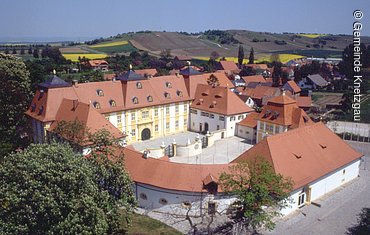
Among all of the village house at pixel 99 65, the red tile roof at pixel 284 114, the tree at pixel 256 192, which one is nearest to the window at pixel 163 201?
the tree at pixel 256 192

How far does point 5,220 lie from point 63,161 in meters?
4.22

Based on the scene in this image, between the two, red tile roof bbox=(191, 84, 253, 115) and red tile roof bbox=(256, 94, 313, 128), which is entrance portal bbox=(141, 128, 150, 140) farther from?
red tile roof bbox=(256, 94, 313, 128)

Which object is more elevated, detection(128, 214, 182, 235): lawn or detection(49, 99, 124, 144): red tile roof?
detection(49, 99, 124, 144): red tile roof

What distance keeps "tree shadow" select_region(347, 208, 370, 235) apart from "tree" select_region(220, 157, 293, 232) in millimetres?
6374

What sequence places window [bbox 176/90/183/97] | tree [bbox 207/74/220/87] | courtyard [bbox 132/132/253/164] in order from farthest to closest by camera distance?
tree [bbox 207/74/220/87], window [bbox 176/90/183/97], courtyard [bbox 132/132/253/164]

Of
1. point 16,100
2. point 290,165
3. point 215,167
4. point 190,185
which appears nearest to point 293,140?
point 290,165

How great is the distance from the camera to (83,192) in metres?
20.5

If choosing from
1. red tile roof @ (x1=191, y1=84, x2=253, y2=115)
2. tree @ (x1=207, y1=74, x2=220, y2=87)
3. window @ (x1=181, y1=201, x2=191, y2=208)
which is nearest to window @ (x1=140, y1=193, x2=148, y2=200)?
window @ (x1=181, y1=201, x2=191, y2=208)

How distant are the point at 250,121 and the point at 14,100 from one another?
30184 mm

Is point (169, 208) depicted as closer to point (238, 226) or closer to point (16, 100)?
point (238, 226)

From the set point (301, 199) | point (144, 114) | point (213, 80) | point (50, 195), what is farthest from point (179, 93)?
point (50, 195)

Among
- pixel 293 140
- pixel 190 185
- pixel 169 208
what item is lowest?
pixel 169 208

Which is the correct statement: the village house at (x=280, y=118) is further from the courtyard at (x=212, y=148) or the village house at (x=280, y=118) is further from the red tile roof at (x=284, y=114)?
the courtyard at (x=212, y=148)

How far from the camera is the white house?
50.2 m
